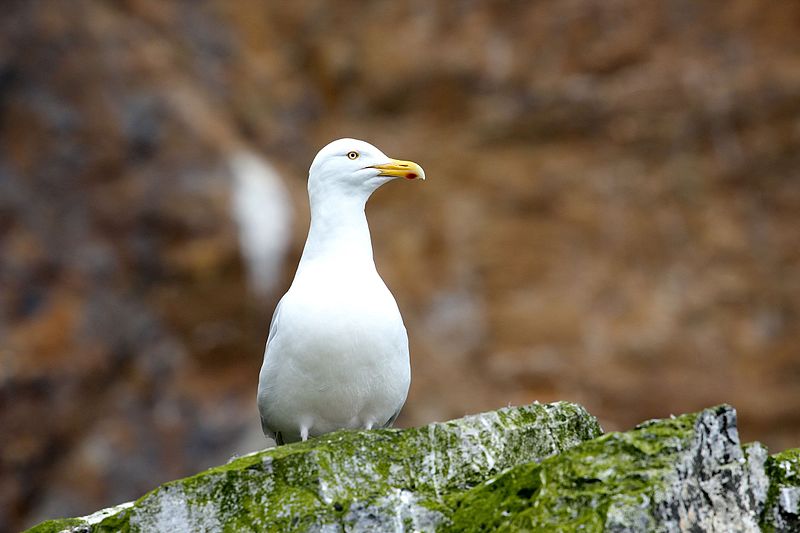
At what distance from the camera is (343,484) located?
5.93 meters

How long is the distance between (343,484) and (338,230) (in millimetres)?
2112

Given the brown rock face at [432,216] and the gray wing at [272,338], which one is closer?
the gray wing at [272,338]

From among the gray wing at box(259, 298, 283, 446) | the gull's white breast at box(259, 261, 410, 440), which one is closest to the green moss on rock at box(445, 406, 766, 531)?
the gull's white breast at box(259, 261, 410, 440)

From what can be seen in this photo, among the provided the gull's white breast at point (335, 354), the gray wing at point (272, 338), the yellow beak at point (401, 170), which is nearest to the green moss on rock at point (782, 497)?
the gull's white breast at point (335, 354)

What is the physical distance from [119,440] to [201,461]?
1.27 metres

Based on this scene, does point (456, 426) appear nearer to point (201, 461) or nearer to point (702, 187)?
point (201, 461)

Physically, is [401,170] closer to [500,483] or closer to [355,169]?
[355,169]

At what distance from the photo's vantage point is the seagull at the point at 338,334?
697 centimetres

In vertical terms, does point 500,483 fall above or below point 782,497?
above

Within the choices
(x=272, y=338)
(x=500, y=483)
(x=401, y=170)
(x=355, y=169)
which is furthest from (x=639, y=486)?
(x=355, y=169)

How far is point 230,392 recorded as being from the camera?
17844 millimetres

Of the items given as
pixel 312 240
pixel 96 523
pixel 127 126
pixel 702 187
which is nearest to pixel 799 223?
pixel 702 187

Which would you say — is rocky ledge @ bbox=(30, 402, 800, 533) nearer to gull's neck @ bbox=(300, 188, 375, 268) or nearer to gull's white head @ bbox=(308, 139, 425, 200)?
gull's neck @ bbox=(300, 188, 375, 268)

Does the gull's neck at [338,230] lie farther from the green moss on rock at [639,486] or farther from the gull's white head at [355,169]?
the green moss on rock at [639,486]
